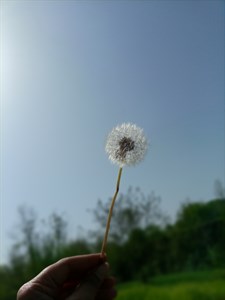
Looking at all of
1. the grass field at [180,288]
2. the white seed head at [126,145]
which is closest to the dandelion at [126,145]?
the white seed head at [126,145]

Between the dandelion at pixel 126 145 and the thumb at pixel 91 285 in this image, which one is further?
the dandelion at pixel 126 145

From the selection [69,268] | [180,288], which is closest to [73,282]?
[69,268]

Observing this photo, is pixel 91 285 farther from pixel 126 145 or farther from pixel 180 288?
pixel 180 288

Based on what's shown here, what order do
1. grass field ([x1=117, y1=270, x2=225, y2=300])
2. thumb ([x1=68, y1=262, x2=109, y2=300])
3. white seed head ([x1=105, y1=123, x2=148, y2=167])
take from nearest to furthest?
thumb ([x1=68, y1=262, x2=109, y2=300]), white seed head ([x1=105, y1=123, x2=148, y2=167]), grass field ([x1=117, y1=270, x2=225, y2=300])

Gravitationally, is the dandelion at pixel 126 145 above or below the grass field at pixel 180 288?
above

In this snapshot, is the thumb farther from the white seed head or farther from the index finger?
the white seed head

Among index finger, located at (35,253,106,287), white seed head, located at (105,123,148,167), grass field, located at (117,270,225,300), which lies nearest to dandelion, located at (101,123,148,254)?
white seed head, located at (105,123,148,167)

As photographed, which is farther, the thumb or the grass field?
the grass field

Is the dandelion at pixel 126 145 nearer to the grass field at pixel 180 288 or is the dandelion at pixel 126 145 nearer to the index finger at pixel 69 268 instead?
the index finger at pixel 69 268
